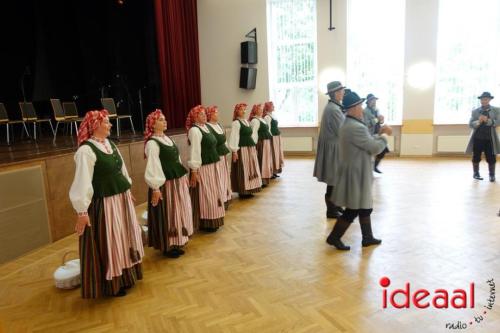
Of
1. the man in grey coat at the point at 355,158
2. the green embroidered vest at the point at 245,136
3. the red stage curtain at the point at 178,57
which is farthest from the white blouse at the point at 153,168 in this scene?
the red stage curtain at the point at 178,57

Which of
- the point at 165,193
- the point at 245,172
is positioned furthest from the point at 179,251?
the point at 245,172

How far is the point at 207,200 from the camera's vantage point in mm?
4008

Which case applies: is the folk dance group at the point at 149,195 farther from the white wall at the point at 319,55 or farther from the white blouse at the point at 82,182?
the white wall at the point at 319,55

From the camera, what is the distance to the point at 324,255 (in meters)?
3.32

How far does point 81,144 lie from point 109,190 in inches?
14.4

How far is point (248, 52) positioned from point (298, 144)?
2.63m

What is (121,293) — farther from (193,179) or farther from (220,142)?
(220,142)

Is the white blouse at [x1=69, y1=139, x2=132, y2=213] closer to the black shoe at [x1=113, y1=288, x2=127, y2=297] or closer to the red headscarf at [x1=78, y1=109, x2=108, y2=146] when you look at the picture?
the red headscarf at [x1=78, y1=109, x2=108, y2=146]

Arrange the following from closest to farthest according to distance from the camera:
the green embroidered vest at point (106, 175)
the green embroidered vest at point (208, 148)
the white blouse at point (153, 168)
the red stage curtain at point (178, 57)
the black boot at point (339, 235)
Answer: the green embroidered vest at point (106, 175) → the white blouse at point (153, 168) → the black boot at point (339, 235) → the green embroidered vest at point (208, 148) → the red stage curtain at point (178, 57)

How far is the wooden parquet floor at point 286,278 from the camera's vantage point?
2.36 m

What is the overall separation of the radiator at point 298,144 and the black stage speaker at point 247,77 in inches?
65.7

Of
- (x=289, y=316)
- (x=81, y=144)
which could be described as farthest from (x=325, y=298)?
(x=81, y=144)

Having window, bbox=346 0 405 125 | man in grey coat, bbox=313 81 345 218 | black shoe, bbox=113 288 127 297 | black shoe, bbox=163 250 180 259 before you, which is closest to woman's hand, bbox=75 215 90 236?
black shoe, bbox=113 288 127 297

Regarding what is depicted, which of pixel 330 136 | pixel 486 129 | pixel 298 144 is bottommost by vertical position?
pixel 298 144
